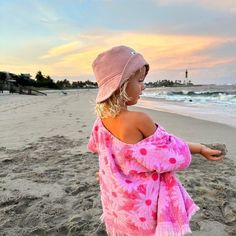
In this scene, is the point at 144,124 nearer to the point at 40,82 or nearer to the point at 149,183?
the point at 149,183

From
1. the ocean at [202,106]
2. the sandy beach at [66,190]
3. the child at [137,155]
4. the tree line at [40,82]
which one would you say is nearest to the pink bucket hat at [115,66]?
the child at [137,155]

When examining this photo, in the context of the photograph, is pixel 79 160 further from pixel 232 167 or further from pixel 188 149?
pixel 188 149

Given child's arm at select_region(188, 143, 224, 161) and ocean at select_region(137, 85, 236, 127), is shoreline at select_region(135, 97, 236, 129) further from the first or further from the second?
child's arm at select_region(188, 143, 224, 161)

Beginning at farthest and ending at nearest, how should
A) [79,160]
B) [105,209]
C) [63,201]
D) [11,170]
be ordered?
1. [79,160]
2. [11,170]
3. [63,201]
4. [105,209]

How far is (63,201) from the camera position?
12.4 ft

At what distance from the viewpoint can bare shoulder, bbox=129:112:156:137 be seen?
2.00 meters

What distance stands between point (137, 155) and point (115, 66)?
0.50 m

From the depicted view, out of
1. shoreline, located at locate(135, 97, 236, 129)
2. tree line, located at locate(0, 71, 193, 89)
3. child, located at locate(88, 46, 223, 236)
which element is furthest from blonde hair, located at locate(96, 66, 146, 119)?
tree line, located at locate(0, 71, 193, 89)

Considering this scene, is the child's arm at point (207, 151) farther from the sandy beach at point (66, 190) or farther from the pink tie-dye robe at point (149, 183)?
the sandy beach at point (66, 190)

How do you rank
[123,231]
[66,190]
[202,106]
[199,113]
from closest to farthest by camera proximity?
1. [123,231]
2. [66,190]
3. [199,113]
4. [202,106]

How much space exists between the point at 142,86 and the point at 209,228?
5.48 feet

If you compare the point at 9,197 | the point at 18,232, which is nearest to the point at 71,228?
the point at 18,232

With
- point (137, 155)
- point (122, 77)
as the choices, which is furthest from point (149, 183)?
point (122, 77)

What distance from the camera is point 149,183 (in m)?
2.03
